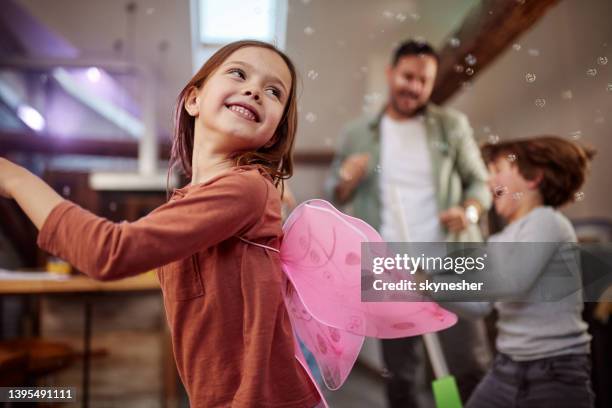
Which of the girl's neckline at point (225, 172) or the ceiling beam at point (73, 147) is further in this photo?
the ceiling beam at point (73, 147)

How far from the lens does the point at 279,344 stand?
1.78 ft

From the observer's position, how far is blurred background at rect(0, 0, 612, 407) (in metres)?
0.98

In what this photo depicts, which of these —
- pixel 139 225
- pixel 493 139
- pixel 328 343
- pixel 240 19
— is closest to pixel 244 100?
pixel 139 225

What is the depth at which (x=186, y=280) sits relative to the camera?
0.54m

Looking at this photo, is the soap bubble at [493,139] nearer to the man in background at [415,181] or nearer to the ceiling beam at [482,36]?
the man in background at [415,181]

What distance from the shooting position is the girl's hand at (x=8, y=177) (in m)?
0.50

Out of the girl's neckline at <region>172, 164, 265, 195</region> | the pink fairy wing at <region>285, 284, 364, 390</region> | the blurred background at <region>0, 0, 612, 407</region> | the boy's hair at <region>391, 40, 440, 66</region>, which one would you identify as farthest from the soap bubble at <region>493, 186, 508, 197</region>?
the girl's neckline at <region>172, 164, 265, 195</region>

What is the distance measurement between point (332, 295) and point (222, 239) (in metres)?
0.19

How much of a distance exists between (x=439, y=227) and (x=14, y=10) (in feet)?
4.57

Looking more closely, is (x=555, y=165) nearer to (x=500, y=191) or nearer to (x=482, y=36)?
(x=500, y=191)

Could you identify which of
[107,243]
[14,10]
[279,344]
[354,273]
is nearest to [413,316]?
[354,273]

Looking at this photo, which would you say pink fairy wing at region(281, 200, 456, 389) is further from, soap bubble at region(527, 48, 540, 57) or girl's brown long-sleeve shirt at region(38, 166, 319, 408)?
soap bubble at region(527, 48, 540, 57)

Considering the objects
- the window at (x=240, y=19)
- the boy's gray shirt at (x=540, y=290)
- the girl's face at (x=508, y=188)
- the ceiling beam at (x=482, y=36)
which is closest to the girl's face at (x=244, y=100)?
the window at (x=240, y=19)

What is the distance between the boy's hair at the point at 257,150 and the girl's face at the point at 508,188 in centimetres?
53
